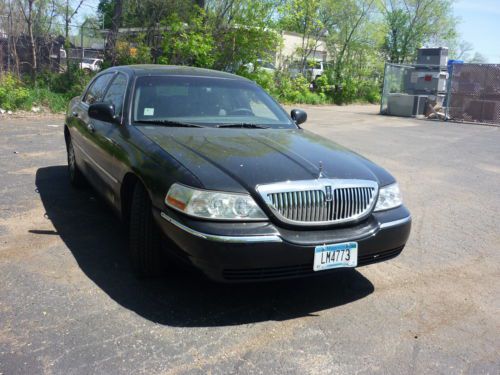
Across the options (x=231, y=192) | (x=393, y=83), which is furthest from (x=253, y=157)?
(x=393, y=83)

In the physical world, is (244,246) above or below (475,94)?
below

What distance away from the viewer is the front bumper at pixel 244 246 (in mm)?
3000

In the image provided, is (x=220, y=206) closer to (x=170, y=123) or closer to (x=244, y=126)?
(x=170, y=123)

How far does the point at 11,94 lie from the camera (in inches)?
524

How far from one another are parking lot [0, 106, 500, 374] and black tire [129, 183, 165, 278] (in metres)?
0.15

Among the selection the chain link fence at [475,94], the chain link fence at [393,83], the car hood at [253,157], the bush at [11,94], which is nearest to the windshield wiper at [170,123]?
the car hood at [253,157]

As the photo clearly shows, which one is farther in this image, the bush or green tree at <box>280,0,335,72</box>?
green tree at <box>280,0,335,72</box>

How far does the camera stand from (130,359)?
2.73 meters

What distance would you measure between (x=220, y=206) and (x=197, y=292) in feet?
2.70

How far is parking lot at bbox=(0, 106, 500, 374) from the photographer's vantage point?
2.80m

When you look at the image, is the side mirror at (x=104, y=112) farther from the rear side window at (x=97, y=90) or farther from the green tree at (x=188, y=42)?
the green tree at (x=188, y=42)

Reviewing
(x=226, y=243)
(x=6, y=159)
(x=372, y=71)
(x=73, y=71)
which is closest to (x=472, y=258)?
(x=226, y=243)

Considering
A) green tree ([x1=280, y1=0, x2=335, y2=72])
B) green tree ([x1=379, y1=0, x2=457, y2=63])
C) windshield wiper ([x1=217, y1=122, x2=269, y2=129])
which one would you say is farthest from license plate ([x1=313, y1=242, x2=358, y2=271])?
green tree ([x1=379, y1=0, x2=457, y2=63])

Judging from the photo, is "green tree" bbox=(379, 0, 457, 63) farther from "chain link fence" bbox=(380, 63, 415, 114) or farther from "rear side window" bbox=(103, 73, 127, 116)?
"rear side window" bbox=(103, 73, 127, 116)
